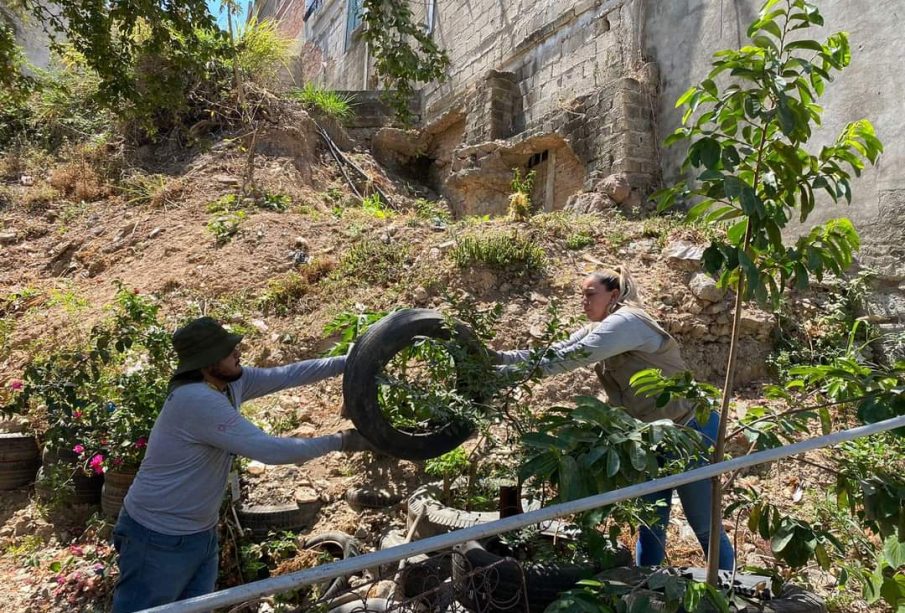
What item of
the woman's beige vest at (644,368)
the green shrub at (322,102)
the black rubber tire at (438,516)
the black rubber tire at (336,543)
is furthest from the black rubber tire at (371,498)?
the green shrub at (322,102)

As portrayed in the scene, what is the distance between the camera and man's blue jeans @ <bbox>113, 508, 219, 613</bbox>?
245 cm

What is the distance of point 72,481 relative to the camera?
4.31 metres

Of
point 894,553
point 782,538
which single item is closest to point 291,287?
point 782,538

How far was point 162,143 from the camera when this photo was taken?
1160cm

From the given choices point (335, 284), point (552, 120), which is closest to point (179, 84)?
point (335, 284)

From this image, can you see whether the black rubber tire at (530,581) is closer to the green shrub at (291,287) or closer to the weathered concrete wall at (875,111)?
the green shrub at (291,287)

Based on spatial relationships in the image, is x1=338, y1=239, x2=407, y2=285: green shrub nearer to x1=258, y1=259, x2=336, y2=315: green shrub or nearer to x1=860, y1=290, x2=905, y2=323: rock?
x1=258, y1=259, x2=336, y2=315: green shrub

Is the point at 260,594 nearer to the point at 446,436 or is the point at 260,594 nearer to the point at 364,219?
the point at 446,436

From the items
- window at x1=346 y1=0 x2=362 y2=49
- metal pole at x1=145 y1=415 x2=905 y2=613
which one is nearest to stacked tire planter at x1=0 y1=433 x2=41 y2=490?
metal pole at x1=145 y1=415 x2=905 y2=613

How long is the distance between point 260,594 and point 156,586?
1.25 m

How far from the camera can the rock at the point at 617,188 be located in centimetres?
866

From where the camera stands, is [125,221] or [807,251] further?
[125,221]

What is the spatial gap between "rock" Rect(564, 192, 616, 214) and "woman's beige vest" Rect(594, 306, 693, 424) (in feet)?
18.9

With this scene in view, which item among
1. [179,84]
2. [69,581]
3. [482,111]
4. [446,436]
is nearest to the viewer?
[446,436]
